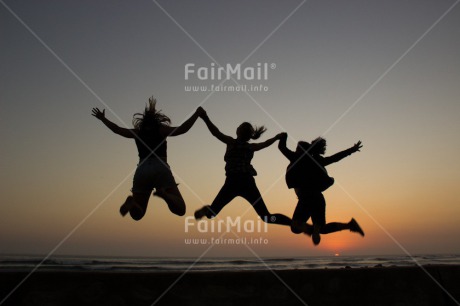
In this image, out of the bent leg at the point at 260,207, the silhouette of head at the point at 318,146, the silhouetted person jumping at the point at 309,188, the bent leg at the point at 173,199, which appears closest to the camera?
the bent leg at the point at 173,199

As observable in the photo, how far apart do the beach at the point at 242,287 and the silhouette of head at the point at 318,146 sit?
94.2 inches

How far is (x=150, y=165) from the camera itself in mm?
6965

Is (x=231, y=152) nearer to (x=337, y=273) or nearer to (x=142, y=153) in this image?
(x=142, y=153)

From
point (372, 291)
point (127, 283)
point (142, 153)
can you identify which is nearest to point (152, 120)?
point (142, 153)

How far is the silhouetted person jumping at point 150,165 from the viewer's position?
6941 millimetres

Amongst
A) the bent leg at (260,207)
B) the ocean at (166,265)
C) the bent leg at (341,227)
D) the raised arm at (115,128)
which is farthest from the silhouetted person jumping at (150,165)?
the ocean at (166,265)

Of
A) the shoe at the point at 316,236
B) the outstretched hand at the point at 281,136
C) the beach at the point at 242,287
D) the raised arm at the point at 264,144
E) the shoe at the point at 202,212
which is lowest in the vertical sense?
the beach at the point at 242,287

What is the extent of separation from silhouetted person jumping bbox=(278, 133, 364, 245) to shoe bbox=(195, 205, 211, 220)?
1.40 m

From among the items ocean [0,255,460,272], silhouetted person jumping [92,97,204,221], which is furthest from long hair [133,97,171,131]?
ocean [0,255,460,272]

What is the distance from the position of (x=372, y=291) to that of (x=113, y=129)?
4.52 metres

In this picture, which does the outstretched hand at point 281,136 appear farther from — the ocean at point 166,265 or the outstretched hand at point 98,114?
the ocean at point 166,265

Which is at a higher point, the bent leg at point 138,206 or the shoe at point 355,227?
the bent leg at point 138,206

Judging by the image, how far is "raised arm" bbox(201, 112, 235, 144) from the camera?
753 centimetres

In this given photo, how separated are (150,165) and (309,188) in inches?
103
